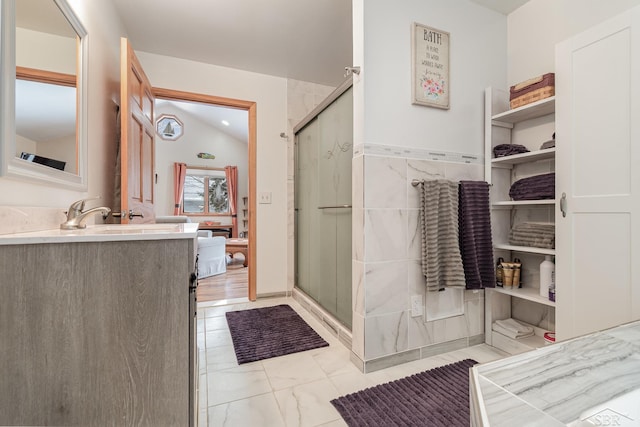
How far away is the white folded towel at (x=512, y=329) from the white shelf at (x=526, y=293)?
0.69 ft

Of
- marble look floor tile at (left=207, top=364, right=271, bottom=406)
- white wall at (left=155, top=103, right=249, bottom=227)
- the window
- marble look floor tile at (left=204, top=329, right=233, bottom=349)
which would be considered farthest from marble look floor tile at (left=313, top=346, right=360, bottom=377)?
the window

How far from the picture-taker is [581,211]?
1.50 metres

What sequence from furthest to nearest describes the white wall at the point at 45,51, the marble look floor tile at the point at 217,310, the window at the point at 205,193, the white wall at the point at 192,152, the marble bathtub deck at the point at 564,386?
the window at the point at 205,193
the white wall at the point at 192,152
the marble look floor tile at the point at 217,310
the white wall at the point at 45,51
the marble bathtub deck at the point at 564,386

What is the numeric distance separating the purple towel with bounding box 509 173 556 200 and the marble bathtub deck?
133 cm

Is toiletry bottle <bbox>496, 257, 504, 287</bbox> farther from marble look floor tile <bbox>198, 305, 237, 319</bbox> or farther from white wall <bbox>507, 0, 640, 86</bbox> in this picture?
marble look floor tile <bbox>198, 305, 237, 319</bbox>

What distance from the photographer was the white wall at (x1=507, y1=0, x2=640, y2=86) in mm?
1675

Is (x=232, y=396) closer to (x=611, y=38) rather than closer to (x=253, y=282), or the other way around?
(x=253, y=282)

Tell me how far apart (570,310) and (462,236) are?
0.65 metres

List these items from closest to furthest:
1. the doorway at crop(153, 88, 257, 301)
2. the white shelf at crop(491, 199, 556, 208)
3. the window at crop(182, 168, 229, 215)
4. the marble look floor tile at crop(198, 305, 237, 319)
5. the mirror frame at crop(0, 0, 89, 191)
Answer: the mirror frame at crop(0, 0, 89, 191)
the white shelf at crop(491, 199, 556, 208)
the marble look floor tile at crop(198, 305, 237, 319)
the doorway at crop(153, 88, 257, 301)
the window at crop(182, 168, 229, 215)

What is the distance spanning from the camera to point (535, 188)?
70.3 inches

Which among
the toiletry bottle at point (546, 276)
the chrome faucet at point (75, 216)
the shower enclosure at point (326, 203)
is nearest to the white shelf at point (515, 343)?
the toiletry bottle at point (546, 276)

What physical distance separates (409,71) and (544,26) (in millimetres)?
1034

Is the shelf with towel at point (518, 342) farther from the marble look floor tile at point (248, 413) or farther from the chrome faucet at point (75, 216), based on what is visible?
the chrome faucet at point (75, 216)

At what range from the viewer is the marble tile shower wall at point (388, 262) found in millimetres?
1677
